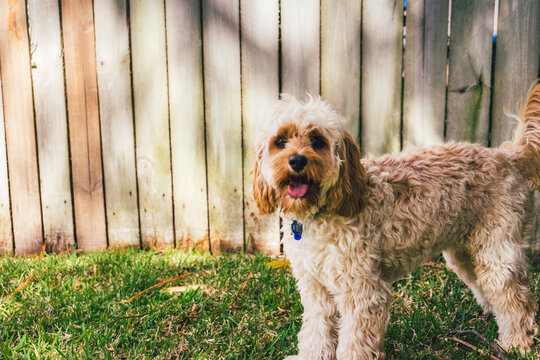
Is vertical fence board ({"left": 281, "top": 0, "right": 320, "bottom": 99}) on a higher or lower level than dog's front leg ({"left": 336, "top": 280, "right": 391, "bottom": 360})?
higher

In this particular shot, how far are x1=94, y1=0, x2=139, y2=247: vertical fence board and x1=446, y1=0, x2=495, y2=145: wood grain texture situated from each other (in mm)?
2734

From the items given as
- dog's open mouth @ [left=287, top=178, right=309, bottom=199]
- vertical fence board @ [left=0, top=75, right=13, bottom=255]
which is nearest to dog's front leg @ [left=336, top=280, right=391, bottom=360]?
dog's open mouth @ [left=287, top=178, right=309, bottom=199]

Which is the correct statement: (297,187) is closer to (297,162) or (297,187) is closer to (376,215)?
(297,162)

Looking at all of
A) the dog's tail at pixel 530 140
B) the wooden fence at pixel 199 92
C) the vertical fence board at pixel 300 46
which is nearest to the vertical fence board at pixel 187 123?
the wooden fence at pixel 199 92

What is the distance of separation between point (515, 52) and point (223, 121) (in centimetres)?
244

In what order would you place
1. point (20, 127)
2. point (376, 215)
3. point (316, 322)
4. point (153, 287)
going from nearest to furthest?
point (376, 215)
point (316, 322)
point (153, 287)
point (20, 127)

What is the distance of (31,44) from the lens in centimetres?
378

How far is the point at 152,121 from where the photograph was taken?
3.85 m

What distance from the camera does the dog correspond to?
222 cm

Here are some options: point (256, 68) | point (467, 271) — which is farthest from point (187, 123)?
point (467, 271)

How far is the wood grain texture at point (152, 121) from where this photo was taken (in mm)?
3721

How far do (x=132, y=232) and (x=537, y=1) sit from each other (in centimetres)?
388

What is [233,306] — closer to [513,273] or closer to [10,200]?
[513,273]

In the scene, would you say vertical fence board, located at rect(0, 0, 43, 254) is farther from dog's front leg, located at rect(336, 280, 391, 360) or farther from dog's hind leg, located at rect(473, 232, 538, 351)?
dog's hind leg, located at rect(473, 232, 538, 351)
